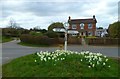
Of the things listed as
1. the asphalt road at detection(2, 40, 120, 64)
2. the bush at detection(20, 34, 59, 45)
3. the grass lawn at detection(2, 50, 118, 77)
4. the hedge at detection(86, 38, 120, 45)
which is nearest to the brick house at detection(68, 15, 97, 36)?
the hedge at detection(86, 38, 120, 45)

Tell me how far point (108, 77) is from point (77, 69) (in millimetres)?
1101

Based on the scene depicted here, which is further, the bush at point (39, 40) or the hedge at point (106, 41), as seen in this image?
the hedge at point (106, 41)

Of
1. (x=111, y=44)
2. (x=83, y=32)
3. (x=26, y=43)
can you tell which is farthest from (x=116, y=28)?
(x=83, y=32)

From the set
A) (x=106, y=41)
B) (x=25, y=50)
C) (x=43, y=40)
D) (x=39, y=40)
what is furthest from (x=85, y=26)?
(x=25, y=50)

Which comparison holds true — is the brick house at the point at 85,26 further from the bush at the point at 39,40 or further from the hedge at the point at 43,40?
the bush at the point at 39,40

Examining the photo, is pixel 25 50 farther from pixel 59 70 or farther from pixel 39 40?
pixel 59 70

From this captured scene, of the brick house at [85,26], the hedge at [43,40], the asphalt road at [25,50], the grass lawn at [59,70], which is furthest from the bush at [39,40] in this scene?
the brick house at [85,26]

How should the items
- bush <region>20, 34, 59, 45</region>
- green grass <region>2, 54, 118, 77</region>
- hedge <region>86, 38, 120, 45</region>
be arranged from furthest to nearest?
hedge <region>86, 38, 120, 45</region>, bush <region>20, 34, 59, 45</region>, green grass <region>2, 54, 118, 77</region>

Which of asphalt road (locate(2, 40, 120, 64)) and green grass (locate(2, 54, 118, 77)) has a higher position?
green grass (locate(2, 54, 118, 77))

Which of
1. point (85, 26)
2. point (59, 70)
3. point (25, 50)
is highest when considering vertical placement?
point (85, 26)

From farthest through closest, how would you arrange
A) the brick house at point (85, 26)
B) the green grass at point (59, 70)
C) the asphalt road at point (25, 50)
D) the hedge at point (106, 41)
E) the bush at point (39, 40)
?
the brick house at point (85, 26) < the hedge at point (106, 41) < the bush at point (39, 40) < the asphalt road at point (25, 50) < the green grass at point (59, 70)

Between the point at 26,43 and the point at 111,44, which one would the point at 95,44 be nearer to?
the point at 111,44

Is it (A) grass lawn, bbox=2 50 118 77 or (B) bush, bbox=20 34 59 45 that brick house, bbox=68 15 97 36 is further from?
(A) grass lawn, bbox=2 50 118 77

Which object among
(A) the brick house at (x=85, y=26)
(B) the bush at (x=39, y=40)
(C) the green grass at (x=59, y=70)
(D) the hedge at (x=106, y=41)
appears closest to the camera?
(C) the green grass at (x=59, y=70)
